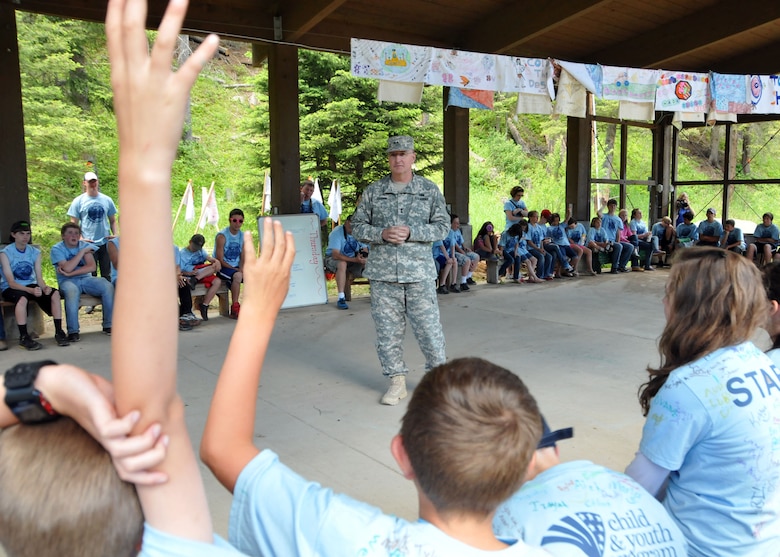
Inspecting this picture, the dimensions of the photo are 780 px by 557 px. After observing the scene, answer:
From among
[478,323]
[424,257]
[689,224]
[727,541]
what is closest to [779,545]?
[727,541]

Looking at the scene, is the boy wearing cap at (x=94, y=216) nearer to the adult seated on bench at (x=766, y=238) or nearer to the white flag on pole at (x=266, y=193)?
the white flag on pole at (x=266, y=193)

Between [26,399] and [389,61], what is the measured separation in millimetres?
6596

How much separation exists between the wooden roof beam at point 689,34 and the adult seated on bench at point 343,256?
5.30 meters

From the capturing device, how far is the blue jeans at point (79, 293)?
5.54 meters

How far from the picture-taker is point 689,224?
1184 centimetres

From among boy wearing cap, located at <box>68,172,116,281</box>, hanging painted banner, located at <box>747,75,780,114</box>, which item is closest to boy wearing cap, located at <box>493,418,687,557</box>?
boy wearing cap, located at <box>68,172,116,281</box>

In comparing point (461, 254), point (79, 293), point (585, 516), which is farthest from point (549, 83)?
point (585, 516)

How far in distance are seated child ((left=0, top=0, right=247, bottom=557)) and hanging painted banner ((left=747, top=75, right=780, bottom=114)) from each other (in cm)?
1026

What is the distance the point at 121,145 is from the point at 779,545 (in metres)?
1.56

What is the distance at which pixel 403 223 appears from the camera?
3830 mm

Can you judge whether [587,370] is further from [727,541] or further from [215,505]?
[727,541]

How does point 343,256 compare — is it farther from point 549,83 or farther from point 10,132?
point 10,132

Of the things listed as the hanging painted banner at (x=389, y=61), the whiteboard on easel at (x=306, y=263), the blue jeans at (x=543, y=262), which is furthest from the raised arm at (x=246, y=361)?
the blue jeans at (x=543, y=262)

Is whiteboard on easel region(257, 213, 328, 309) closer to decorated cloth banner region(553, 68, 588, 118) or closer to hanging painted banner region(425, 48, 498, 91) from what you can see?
hanging painted banner region(425, 48, 498, 91)
